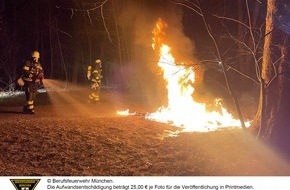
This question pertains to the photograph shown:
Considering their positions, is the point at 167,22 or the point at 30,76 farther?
the point at 167,22

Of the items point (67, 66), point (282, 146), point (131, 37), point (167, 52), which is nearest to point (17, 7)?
point (67, 66)

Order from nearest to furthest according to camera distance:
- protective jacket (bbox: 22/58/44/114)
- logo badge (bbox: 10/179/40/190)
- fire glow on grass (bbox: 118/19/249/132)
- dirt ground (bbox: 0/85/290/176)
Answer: logo badge (bbox: 10/179/40/190)
dirt ground (bbox: 0/85/290/176)
fire glow on grass (bbox: 118/19/249/132)
protective jacket (bbox: 22/58/44/114)

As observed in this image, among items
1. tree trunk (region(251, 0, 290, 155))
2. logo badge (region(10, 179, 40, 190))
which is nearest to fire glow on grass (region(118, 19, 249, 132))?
tree trunk (region(251, 0, 290, 155))

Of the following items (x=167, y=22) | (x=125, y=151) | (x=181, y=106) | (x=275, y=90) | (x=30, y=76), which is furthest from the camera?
(x=167, y=22)

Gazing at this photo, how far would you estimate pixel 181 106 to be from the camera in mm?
11617

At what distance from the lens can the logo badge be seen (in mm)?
5043

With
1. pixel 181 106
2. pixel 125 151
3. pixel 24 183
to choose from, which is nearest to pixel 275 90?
pixel 125 151

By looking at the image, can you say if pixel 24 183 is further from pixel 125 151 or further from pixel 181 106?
pixel 181 106

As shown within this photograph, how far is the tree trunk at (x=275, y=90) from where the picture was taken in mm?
6445

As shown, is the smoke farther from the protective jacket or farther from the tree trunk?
the tree trunk

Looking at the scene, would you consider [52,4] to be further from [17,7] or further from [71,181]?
[71,181]

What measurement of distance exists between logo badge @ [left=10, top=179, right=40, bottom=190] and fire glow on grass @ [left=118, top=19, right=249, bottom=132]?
5453 millimetres

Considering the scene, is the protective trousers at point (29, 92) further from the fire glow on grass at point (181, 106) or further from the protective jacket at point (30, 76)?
the fire glow on grass at point (181, 106)

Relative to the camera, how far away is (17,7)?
99.6ft
